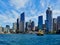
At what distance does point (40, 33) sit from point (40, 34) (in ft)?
5.89

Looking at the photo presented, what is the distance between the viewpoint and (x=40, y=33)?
142125 mm

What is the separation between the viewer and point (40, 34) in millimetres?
143750
